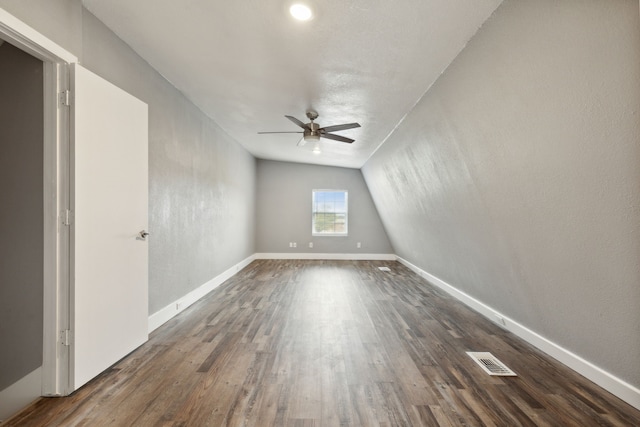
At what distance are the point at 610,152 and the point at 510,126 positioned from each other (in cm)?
65

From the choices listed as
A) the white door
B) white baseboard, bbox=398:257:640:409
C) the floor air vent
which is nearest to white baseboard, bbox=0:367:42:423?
the white door

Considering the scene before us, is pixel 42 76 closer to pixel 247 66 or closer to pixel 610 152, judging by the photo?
pixel 247 66

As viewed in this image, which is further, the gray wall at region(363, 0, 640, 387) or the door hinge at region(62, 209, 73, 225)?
the door hinge at region(62, 209, 73, 225)

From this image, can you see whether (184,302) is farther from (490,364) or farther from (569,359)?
(569,359)

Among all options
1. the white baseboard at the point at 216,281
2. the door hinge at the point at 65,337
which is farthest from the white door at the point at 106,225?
the white baseboard at the point at 216,281

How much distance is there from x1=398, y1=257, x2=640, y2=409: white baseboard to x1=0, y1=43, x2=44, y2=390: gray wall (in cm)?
392

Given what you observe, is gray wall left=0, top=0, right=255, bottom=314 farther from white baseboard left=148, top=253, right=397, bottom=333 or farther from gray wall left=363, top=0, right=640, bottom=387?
gray wall left=363, top=0, right=640, bottom=387

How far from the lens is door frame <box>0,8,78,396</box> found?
6.03 ft

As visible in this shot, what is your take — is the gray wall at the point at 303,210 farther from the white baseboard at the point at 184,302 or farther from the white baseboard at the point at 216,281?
the white baseboard at the point at 184,302

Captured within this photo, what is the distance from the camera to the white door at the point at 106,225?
1899mm

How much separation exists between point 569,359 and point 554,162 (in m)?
1.61

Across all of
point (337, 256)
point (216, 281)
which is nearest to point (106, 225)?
point (216, 281)

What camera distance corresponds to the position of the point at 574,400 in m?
1.84

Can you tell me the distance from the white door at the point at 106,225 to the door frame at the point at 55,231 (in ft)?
0.17
